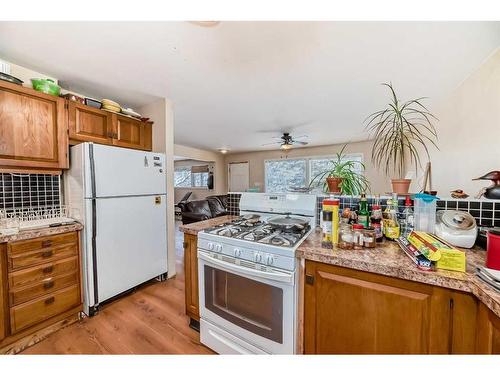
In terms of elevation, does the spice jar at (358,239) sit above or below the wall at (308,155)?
below

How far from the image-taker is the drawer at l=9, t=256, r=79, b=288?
4.52ft

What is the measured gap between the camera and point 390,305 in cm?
85

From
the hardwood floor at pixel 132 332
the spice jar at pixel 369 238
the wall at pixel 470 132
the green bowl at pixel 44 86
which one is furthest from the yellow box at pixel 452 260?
the green bowl at pixel 44 86

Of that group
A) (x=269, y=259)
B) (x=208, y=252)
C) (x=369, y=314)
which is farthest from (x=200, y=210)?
(x=369, y=314)

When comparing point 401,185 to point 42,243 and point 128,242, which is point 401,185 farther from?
point 42,243

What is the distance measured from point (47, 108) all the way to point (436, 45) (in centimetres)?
310

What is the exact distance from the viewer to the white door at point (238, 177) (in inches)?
262

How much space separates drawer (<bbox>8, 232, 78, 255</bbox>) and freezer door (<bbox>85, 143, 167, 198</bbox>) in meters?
0.37

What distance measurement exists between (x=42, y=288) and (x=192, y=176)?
5.84 m

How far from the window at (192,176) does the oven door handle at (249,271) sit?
18.8 ft

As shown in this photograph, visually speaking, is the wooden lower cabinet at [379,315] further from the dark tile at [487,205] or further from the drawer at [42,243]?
the drawer at [42,243]

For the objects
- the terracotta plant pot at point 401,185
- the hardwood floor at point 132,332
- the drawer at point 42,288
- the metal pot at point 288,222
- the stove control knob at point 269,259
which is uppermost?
the terracotta plant pot at point 401,185
